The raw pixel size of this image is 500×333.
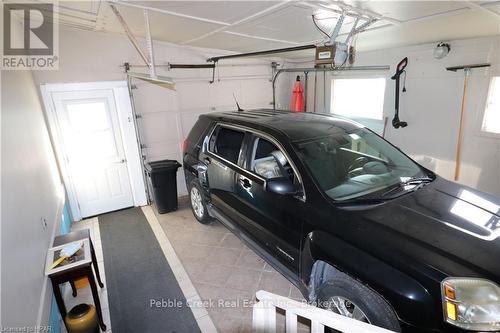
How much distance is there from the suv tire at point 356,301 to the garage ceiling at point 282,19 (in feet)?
7.25

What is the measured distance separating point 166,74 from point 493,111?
5.30 meters

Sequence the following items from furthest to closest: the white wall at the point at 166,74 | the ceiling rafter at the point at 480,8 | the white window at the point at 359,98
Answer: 1. the white window at the point at 359,98
2. the white wall at the point at 166,74
3. the ceiling rafter at the point at 480,8

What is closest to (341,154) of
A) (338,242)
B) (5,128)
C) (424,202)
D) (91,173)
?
(424,202)

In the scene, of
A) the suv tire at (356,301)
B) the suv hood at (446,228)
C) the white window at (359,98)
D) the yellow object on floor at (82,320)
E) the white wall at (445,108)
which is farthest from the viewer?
the white window at (359,98)

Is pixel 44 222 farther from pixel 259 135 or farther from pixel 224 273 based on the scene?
pixel 259 135

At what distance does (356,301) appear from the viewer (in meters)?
1.81

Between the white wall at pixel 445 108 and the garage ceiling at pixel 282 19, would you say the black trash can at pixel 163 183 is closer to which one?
the garage ceiling at pixel 282 19

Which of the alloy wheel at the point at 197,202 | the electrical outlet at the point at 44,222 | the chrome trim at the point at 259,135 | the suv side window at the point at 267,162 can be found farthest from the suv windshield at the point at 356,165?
the electrical outlet at the point at 44,222

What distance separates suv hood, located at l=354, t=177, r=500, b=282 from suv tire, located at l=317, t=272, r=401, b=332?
310mm

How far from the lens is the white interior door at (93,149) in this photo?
4.49m

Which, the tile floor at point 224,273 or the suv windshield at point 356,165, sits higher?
the suv windshield at point 356,165

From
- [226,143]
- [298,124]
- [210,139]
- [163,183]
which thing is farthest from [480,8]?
[163,183]

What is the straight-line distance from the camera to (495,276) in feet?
4.82

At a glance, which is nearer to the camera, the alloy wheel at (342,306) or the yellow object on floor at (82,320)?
the alloy wheel at (342,306)
